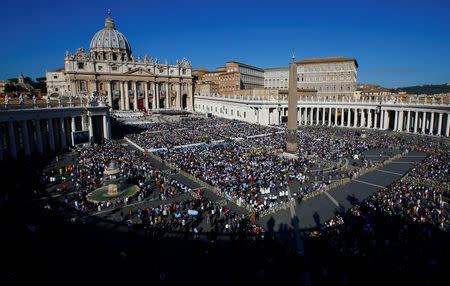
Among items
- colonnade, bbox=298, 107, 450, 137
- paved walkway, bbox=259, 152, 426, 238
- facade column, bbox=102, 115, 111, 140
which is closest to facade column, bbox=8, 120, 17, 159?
facade column, bbox=102, 115, 111, 140

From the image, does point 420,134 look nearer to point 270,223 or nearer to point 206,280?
point 270,223

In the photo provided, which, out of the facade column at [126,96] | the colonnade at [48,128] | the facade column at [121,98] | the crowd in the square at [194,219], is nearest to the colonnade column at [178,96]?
the facade column at [126,96]

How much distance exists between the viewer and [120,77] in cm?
7962

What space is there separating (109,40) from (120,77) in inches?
883

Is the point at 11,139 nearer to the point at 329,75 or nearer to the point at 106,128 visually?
the point at 106,128

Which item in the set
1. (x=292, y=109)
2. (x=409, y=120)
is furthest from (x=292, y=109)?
(x=409, y=120)

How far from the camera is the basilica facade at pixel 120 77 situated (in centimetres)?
7438

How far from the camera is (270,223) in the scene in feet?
57.3

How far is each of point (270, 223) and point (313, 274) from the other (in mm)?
5091

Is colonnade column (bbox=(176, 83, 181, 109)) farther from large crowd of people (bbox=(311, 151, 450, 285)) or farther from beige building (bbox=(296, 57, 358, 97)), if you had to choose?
large crowd of people (bbox=(311, 151, 450, 285))

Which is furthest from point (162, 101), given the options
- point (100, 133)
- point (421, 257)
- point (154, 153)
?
point (421, 257)

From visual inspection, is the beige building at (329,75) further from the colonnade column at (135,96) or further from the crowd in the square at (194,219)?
the crowd in the square at (194,219)

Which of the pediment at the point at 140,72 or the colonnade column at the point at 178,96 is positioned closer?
Answer: the pediment at the point at 140,72

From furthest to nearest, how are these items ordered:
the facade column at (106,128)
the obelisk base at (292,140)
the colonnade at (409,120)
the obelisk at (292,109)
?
the colonnade at (409,120), the facade column at (106,128), the obelisk base at (292,140), the obelisk at (292,109)
